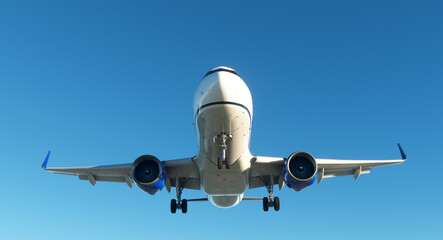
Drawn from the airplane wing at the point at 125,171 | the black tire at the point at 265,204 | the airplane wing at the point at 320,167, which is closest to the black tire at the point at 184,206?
the airplane wing at the point at 125,171

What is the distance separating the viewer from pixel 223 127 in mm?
16609

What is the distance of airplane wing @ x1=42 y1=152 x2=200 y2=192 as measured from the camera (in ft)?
71.0

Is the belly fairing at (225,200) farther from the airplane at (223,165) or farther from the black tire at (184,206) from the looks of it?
the black tire at (184,206)

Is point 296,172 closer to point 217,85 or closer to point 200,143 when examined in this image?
point 200,143

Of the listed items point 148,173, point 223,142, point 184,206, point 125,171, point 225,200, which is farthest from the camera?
point 184,206

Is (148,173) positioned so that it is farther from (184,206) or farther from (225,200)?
(225,200)

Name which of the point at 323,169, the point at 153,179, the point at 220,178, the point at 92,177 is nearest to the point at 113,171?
the point at 92,177

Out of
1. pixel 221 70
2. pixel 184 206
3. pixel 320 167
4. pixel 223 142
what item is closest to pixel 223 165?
pixel 223 142

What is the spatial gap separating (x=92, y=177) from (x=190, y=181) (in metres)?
5.97

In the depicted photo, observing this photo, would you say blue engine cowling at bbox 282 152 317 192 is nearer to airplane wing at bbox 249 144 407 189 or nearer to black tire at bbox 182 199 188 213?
airplane wing at bbox 249 144 407 189

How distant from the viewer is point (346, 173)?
949 inches

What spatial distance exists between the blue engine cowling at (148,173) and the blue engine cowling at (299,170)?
21.0ft

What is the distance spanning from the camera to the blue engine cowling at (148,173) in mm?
19359

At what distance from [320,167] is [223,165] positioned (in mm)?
6172
